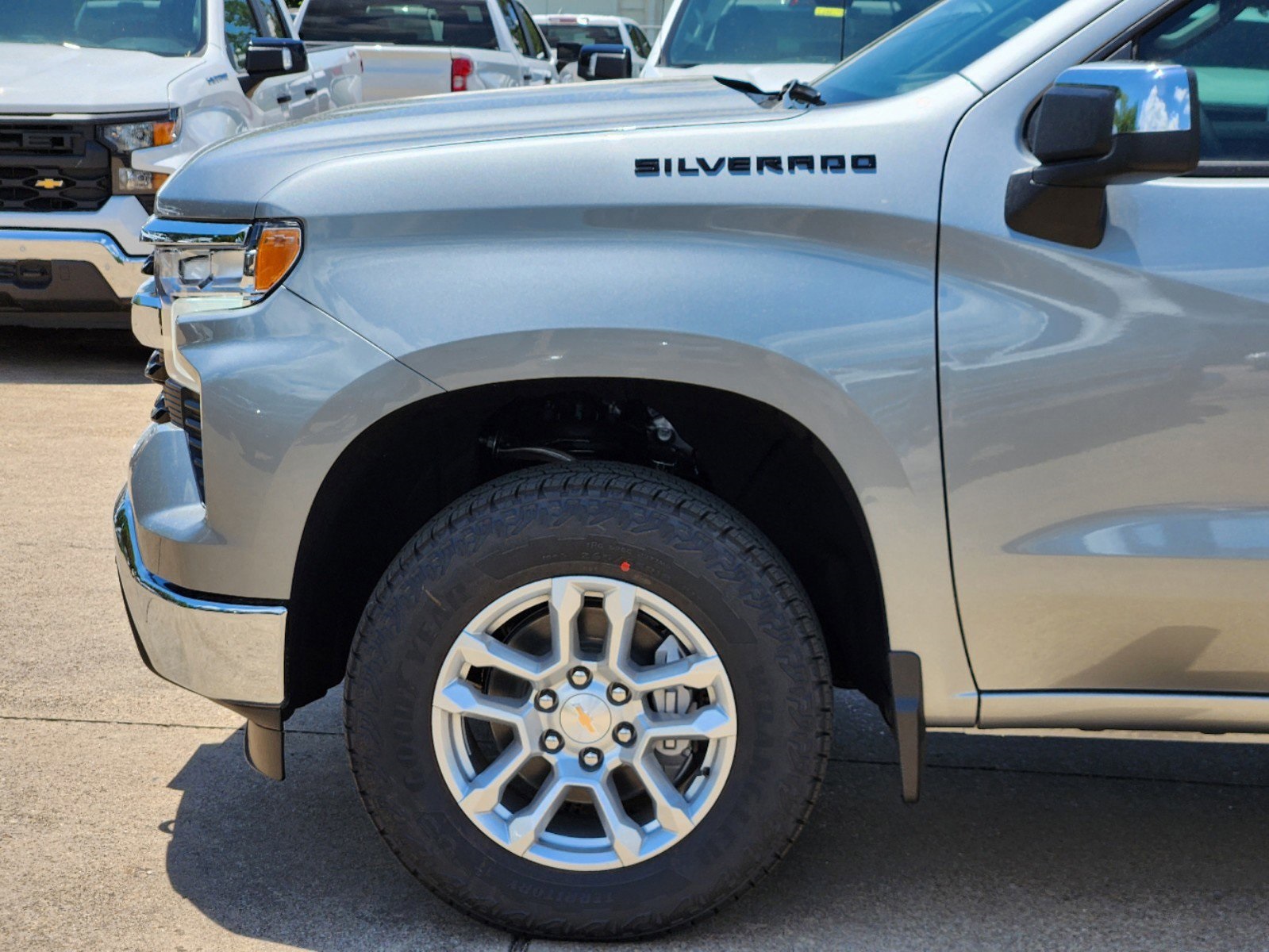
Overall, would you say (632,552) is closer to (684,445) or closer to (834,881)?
(684,445)

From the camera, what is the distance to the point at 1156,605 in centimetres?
248

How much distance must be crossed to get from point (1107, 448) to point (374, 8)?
487 inches

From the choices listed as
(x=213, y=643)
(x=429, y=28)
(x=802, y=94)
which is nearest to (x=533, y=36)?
(x=429, y=28)

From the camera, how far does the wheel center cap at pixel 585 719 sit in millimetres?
2633

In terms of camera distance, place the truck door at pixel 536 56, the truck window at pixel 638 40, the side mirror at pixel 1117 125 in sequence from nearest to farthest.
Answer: the side mirror at pixel 1117 125 → the truck door at pixel 536 56 → the truck window at pixel 638 40

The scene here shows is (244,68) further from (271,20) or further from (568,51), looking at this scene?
(568,51)

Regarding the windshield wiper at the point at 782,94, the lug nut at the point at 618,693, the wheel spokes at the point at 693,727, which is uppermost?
the windshield wiper at the point at 782,94

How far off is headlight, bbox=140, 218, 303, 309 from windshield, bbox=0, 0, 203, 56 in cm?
588

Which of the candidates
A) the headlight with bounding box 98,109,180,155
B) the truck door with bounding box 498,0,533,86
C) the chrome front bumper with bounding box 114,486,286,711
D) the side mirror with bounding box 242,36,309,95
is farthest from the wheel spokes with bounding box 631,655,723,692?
the truck door with bounding box 498,0,533,86

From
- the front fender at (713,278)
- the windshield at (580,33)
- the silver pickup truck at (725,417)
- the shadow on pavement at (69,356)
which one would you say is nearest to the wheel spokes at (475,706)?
the silver pickup truck at (725,417)

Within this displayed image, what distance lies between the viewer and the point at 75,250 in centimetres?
731

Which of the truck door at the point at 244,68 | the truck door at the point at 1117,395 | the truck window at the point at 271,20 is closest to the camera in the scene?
the truck door at the point at 1117,395

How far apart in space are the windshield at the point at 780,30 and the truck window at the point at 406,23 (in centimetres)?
633

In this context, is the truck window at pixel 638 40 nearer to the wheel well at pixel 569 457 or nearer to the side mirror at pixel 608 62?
the side mirror at pixel 608 62
